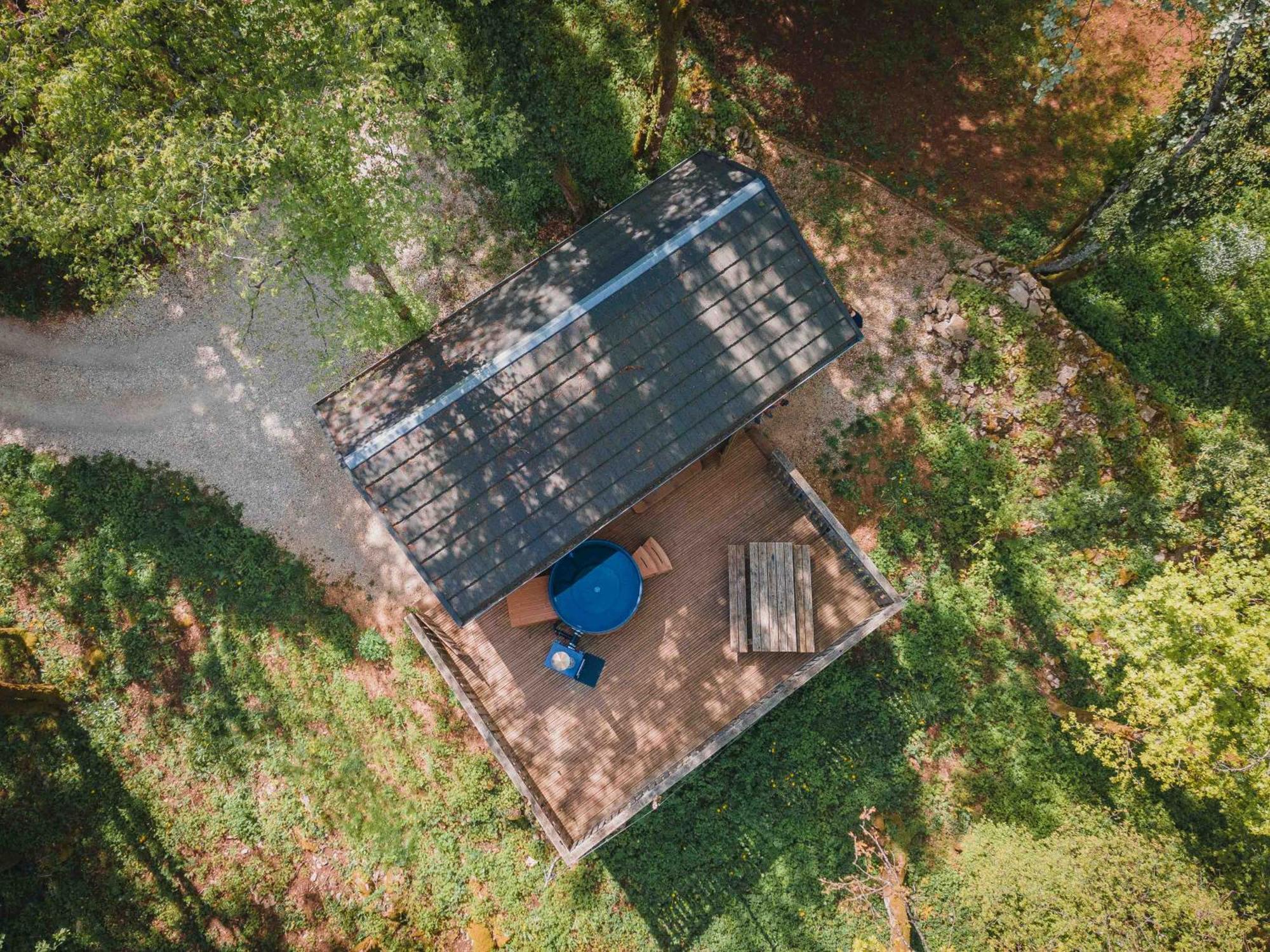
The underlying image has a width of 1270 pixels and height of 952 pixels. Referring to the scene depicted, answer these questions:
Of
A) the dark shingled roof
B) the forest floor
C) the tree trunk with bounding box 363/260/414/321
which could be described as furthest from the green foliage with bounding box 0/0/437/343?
the forest floor

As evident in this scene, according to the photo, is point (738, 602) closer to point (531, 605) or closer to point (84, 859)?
point (531, 605)

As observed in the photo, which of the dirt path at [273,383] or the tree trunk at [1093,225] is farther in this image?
the dirt path at [273,383]

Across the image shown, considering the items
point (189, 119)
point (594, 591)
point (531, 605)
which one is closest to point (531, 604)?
point (531, 605)

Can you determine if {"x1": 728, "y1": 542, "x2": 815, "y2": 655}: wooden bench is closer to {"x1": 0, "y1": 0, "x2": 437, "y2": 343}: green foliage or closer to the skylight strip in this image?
the skylight strip

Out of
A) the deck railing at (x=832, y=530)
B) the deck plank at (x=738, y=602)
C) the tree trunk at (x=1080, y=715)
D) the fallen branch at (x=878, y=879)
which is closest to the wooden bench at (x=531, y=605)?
the deck plank at (x=738, y=602)

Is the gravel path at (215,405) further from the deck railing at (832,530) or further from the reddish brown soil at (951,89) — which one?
the reddish brown soil at (951,89)

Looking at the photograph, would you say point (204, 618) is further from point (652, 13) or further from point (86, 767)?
point (652, 13)
